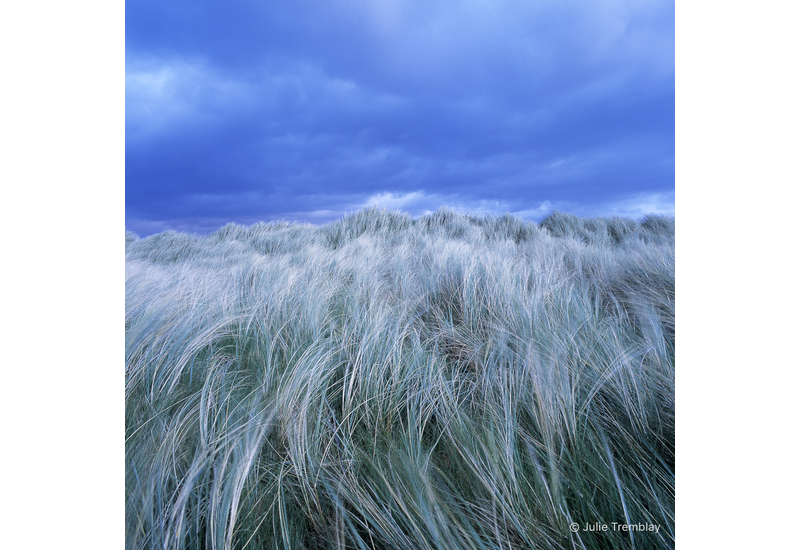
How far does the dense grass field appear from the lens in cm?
79

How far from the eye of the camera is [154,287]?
1.97m

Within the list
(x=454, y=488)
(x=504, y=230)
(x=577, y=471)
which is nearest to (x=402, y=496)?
(x=454, y=488)

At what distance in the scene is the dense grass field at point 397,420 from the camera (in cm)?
79

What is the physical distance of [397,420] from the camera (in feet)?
3.53
